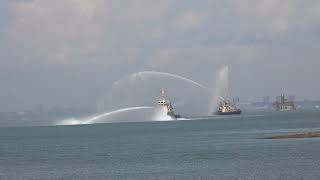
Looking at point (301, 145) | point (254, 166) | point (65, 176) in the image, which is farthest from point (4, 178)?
point (301, 145)

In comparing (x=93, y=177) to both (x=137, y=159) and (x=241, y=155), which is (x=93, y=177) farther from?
(x=241, y=155)

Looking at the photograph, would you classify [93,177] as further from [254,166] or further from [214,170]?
[254,166]

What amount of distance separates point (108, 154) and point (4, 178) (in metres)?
34.0

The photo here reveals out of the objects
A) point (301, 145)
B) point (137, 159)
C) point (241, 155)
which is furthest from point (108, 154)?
point (301, 145)

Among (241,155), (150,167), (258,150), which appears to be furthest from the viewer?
(258,150)

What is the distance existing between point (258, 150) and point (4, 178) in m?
42.0

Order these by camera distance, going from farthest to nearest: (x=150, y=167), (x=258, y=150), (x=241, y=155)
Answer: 1. (x=258, y=150)
2. (x=241, y=155)
3. (x=150, y=167)

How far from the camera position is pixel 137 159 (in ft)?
322

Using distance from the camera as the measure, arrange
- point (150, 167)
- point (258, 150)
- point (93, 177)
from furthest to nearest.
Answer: point (258, 150)
point (150, 167)
point (93, 177)

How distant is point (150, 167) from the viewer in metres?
84.8

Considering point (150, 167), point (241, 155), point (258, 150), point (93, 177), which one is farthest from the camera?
point (258, 150)

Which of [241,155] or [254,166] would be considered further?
[241,155]

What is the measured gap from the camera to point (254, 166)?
3159 inches

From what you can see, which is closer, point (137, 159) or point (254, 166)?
point (254, 166)
